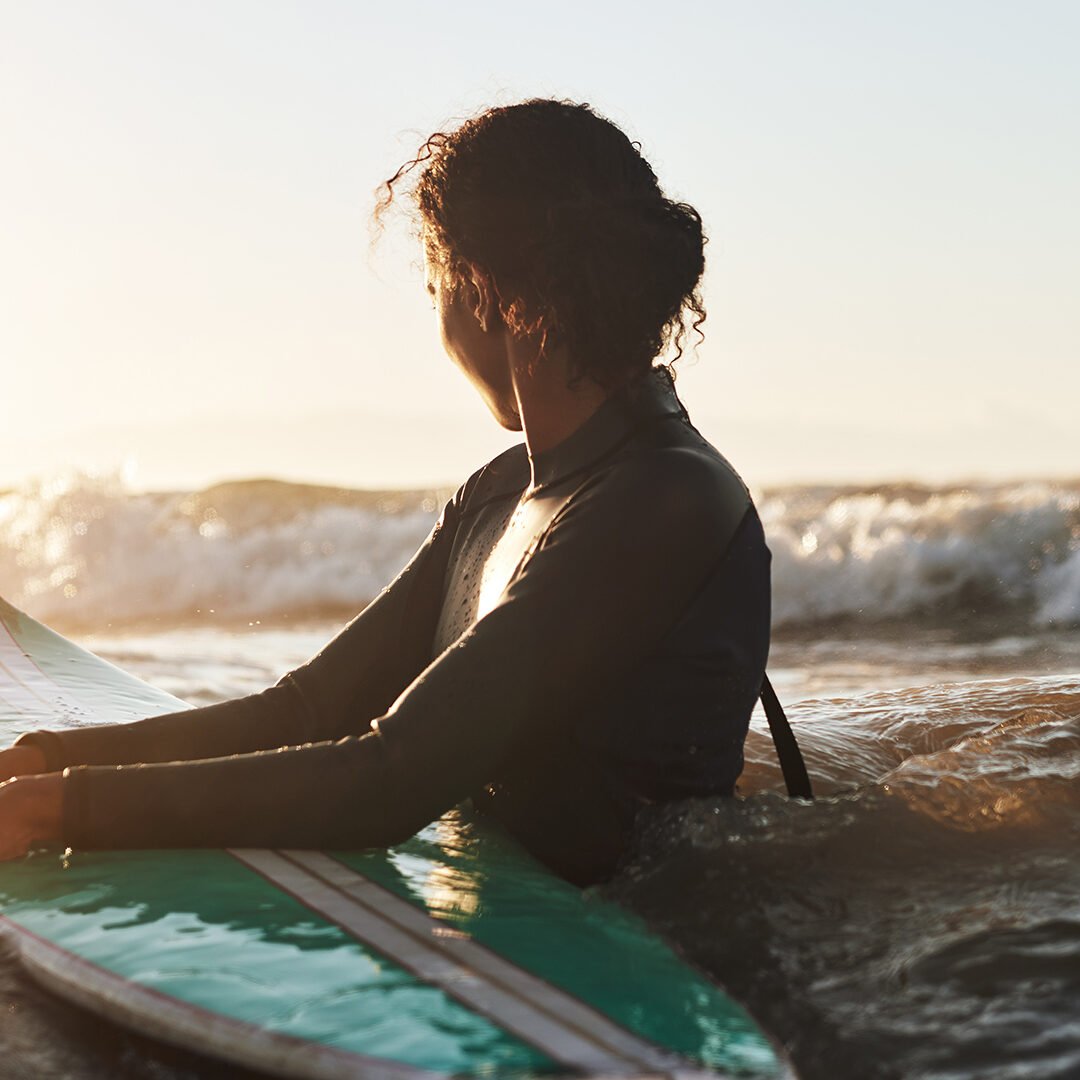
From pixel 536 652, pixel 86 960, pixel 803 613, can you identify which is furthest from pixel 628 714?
pixel 803 613

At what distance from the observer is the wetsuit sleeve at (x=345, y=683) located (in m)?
1.80

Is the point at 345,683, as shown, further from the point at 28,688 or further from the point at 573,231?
the point at 28,688

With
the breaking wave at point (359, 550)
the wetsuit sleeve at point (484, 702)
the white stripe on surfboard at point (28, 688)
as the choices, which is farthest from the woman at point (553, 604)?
the breaking wave at point (359, 550)

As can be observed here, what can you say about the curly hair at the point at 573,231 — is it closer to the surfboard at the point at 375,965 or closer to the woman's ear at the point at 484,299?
the woman's ear at the point at 484,299

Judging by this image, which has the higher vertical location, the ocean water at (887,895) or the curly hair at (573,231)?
the curly hair at (573,231)

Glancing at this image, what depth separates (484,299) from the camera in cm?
156

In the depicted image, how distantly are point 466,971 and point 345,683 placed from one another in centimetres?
78

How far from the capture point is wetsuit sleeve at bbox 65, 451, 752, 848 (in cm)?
126

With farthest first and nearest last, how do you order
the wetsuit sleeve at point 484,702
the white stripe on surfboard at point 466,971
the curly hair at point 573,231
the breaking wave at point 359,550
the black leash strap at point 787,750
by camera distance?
1. the breaking wave at point 359,550
2. the black leash strap at point 787,750
3. the curly hair at point 573,231
4. the wetsuit sleeve at point 484,702
5. the white stripe on surfboard at point 466,971

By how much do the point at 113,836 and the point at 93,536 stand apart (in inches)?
454

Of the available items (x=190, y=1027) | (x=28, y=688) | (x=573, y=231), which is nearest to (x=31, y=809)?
(x=190, y=1027)

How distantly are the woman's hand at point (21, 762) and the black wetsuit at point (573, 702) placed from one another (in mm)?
264

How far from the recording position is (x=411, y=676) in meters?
1.88

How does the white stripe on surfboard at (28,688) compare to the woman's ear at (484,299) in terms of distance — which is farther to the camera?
the white stripe on surfboard at (28,688)
